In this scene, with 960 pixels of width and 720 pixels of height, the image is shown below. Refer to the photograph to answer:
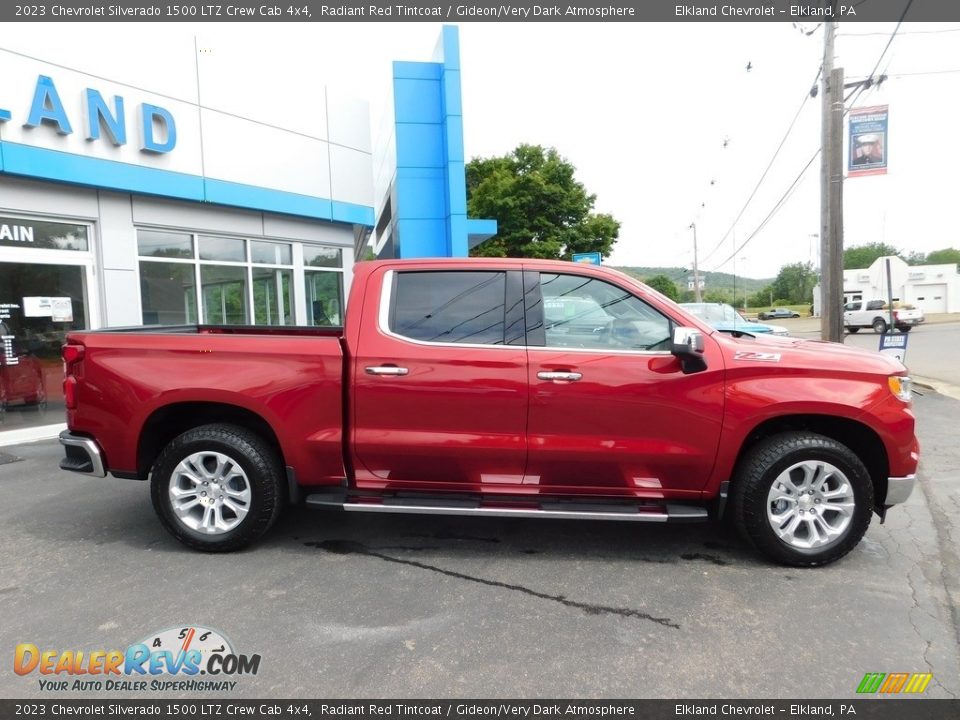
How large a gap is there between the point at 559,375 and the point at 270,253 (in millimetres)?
9300

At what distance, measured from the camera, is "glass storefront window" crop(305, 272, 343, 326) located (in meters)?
12.7

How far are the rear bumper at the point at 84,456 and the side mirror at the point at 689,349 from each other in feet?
12.6

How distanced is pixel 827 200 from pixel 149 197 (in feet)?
36.5

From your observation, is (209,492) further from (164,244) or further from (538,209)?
(538,209)

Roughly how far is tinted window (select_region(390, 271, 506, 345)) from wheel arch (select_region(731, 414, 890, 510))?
176cm

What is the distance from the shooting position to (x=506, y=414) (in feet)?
12.8

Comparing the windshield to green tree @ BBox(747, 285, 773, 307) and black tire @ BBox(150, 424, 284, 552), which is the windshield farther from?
green tree @ BBox(747, 285, 773, 307)

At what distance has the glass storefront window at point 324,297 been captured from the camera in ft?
41.6

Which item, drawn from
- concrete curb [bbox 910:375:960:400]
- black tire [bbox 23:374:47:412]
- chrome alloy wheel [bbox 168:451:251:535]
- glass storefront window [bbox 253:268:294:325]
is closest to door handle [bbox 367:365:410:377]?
chrome alloy wheel [bbox 168:451:251:535]

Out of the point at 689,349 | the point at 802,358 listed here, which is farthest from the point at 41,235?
the point at 802,358

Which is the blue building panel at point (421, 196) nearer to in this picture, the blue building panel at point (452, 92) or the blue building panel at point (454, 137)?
the blue building panel at point (454, 137)

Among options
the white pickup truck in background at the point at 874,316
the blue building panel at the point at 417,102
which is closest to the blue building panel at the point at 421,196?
the blue building panel at the point at 417,102

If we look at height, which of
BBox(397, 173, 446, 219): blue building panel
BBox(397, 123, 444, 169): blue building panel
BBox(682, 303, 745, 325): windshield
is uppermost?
BBox(397, 123, 444, 169): blue building panel

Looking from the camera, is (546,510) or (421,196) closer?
(546,510)
